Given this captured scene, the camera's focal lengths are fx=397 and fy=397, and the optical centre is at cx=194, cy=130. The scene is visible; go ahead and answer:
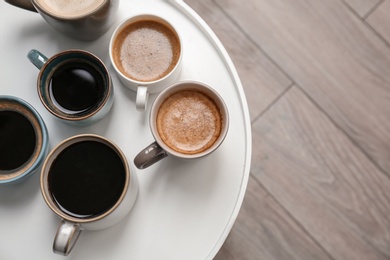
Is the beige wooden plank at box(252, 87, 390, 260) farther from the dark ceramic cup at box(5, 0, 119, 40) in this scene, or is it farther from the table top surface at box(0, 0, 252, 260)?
the dark ceramic cup at box(5, 0, 119, 40)

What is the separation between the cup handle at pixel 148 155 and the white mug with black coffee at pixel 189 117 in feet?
0.10

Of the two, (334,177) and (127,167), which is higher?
(127,167)

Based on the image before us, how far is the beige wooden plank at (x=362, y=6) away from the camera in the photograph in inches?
55.5

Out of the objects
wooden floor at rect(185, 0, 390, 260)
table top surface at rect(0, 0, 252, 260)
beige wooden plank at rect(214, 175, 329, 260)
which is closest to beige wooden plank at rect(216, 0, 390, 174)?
wooden floor at rect(185, 0, 390, 260)

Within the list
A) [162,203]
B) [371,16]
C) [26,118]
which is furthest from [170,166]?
[371,16]

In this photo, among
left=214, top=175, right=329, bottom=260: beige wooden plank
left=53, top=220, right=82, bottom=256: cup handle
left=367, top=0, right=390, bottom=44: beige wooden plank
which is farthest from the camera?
left=367, top=0, right=390, bottom=44: beige wooden plank

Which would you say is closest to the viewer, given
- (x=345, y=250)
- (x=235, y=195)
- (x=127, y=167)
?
(x=127, y=167)

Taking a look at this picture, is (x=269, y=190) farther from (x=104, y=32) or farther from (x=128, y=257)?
(x=104, y=32)

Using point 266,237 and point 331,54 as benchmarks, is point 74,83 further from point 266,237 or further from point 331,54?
point 331,54

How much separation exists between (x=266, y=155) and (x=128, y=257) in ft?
2.22

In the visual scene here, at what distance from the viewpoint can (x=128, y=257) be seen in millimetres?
816

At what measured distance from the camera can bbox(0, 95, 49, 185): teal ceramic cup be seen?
789 millimetres

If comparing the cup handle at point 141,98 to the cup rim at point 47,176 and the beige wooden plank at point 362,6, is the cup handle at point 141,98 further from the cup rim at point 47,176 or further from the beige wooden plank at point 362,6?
the beige wooden plank at point 362,6

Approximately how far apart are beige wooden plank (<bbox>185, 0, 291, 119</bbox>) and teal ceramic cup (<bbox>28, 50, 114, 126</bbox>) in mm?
671
